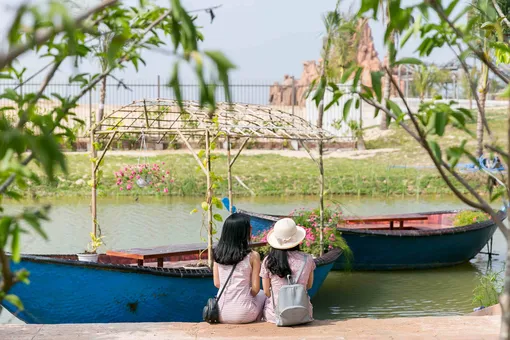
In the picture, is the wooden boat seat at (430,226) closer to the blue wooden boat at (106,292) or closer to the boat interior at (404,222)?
the boat interior at (404,222)

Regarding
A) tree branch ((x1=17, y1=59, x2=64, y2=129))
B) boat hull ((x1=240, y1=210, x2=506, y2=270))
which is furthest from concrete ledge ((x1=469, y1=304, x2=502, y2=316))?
tree branch ((x1=17, y1=59, x2=64, y2=129))

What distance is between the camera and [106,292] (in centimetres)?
773

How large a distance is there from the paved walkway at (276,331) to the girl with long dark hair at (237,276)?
12 cm

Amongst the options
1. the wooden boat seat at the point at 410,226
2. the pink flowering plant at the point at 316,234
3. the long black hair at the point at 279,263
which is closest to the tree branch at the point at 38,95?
the long black hair at the point at 279,263

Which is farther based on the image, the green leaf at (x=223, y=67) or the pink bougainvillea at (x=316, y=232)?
the pink bougainvillea at (x=316, y=232)

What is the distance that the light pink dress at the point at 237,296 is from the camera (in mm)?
6332

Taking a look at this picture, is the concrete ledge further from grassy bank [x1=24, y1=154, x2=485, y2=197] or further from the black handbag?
grassy bank [x1=24, y1=154, x2=485, y2=197]

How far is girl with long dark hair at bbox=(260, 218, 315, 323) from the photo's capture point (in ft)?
21.1

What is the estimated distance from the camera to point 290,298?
6191 mm

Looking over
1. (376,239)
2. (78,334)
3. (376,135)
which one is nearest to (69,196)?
(376,239)

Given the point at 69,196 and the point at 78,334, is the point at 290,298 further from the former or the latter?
the point at 69,196

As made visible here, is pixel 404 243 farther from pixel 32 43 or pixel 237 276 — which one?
pixel 32 43

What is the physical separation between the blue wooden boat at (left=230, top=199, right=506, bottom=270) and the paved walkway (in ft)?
18.0

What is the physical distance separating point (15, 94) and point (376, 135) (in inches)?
1153
